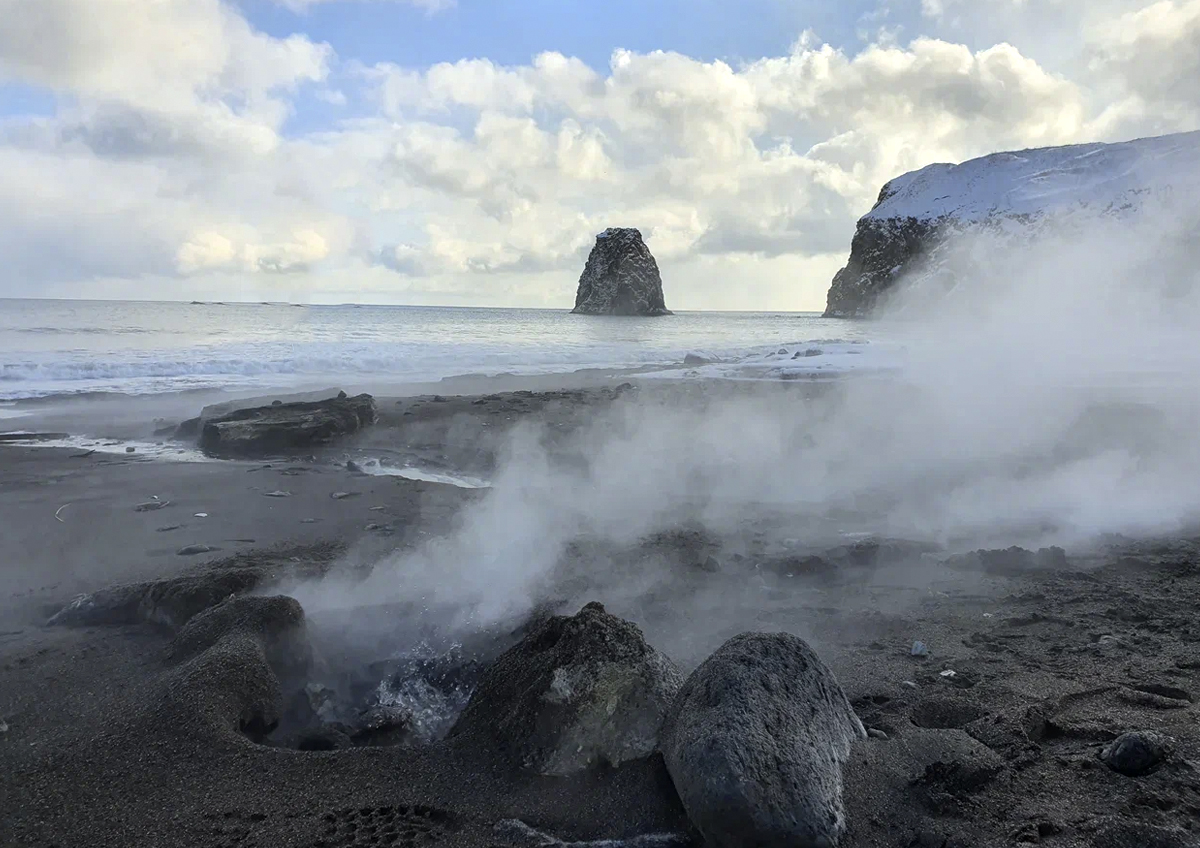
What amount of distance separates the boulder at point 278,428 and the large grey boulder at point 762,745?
7560 mm

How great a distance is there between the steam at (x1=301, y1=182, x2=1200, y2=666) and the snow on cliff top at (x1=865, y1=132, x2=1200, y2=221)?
136ft

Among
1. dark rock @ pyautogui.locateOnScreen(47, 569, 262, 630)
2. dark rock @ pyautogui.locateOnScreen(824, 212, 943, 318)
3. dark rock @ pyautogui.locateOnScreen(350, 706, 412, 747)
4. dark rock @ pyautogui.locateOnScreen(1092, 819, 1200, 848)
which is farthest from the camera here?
dark rock @ pyautogui.locateOnScreen(824, 212, 943, 318)

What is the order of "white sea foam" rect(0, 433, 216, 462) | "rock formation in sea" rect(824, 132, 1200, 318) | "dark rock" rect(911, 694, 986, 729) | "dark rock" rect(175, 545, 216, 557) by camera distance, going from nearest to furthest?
"dark rock" rect(911, 694, 986, 729)
"dark rock" rect(175, 545, 216, 557)
"white sea foam" rect(0, 433, 216, 462)
"rock formation in sea" rect(824, 132, 1200, 318)

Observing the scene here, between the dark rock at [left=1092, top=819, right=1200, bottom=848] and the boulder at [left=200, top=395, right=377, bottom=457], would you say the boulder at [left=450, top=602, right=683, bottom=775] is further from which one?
the boulder at [left=200, top=395, right=377, bottom=457]

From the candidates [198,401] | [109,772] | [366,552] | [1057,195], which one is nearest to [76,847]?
[109,772]

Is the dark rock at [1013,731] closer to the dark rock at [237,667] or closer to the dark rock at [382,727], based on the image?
the dark rock at [382,727]

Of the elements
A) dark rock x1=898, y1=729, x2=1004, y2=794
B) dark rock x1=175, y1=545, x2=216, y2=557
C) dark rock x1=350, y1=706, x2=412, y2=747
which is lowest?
dark rock x1=350, y1=706, x2=412, y2=747

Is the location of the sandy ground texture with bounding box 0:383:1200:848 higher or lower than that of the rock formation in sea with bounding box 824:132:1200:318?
lower

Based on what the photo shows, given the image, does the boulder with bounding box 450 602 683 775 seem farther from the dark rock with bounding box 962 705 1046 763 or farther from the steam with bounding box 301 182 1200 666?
the dark rock with bounding box 962 705 1046 763

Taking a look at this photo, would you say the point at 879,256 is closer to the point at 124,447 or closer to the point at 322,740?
the point at 124,447

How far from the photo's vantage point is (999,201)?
63.2 m

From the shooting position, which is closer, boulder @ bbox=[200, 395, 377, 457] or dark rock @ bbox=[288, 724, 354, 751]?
dark rock @ bbox=[288, 724, 354, 751]

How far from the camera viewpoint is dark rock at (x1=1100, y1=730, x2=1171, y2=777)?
2.43 metres

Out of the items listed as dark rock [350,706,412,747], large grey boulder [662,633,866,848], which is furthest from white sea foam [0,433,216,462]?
large grey boulder [662,633,866,848]
